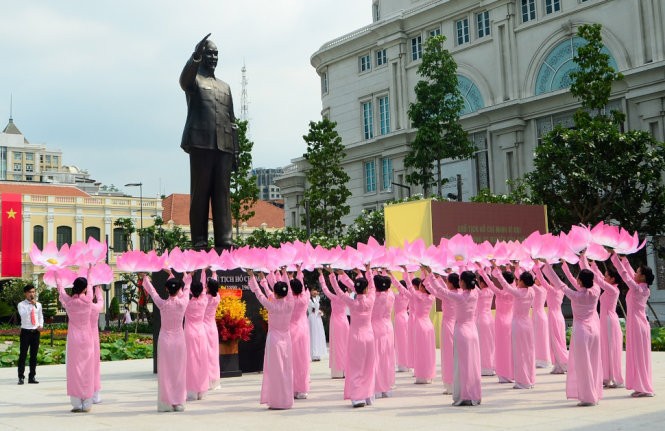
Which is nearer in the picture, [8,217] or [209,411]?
[209,411]

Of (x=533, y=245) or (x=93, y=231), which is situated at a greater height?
(x=93, y=231)

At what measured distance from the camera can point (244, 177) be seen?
34.5 m

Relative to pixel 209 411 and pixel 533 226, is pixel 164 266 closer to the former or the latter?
pixel 209 411

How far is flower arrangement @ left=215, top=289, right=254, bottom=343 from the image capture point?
1266 cm

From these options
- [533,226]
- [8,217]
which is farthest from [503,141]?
[8,217]

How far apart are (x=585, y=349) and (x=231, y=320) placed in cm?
599

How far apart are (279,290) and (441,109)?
1948 cm

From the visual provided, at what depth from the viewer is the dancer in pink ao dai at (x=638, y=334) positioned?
9578 millimetres

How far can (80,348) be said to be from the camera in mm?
9539

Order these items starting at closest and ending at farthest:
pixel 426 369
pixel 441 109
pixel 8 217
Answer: pixel 426 369
pixel 441 109
pixel 8 217

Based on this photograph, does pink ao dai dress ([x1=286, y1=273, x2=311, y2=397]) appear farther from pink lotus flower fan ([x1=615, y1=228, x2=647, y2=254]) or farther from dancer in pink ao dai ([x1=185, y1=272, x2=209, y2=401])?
pink lotus flower fan ([x1=615, y1=228, x2=647, y2=254])

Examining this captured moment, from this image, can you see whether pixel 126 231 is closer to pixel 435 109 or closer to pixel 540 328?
pixel 435 109

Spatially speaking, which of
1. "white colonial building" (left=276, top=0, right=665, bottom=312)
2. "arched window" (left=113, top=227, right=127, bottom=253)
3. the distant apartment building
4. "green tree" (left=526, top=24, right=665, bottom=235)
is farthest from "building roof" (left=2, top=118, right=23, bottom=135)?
"green tree" (left=526, top=24, right=665, bottom=235)

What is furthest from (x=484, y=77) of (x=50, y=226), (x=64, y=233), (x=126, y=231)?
(x=50, y=226)
